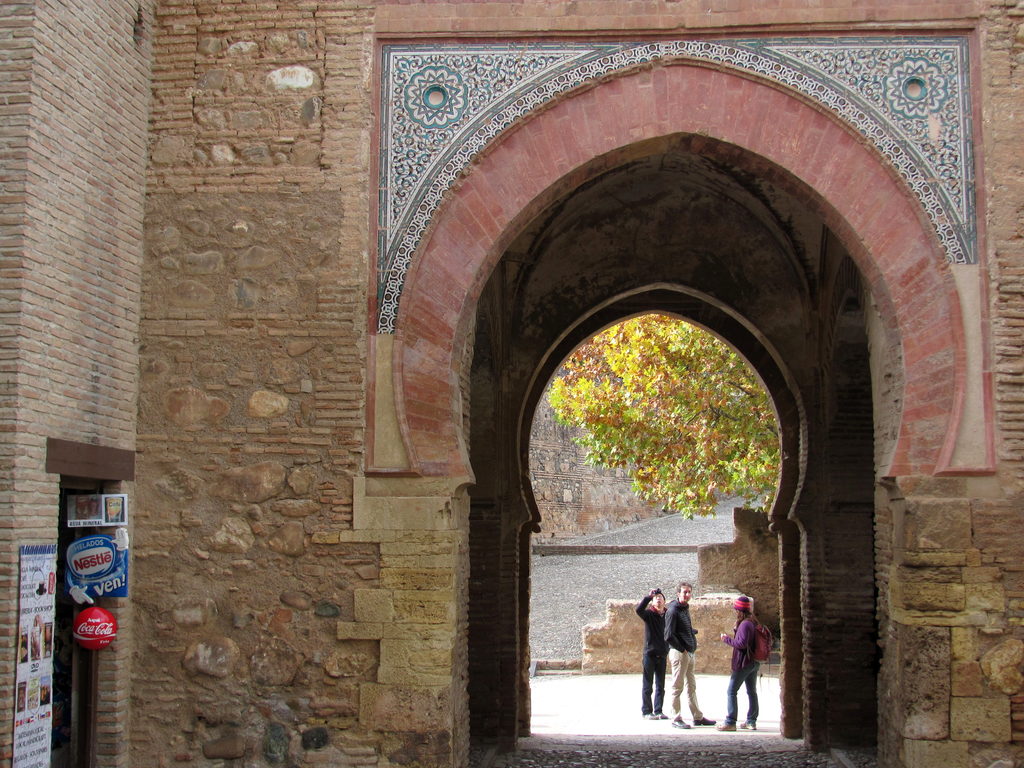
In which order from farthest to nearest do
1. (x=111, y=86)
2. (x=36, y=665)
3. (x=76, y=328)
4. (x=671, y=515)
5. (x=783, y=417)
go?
(x=671, y=515) → (x=783, y=417) → (x=111, y=86) → (x=76, y=328) → (x=36, y=665)

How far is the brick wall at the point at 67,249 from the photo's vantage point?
5.44 meters

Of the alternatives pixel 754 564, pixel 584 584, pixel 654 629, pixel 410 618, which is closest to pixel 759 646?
pixel 654 629

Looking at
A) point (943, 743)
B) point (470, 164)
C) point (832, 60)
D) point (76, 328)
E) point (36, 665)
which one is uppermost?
point (832, 60)

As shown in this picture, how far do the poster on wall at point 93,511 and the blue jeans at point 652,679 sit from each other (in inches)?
255

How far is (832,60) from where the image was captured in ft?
21.5

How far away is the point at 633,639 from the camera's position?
15477 millimetres

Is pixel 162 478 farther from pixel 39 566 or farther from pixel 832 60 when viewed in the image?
pixel 832 60

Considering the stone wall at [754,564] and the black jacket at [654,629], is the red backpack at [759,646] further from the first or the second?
the stone wall at [754,564]

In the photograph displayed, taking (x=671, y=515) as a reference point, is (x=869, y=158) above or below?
above

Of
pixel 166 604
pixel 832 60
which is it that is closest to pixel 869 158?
pixel 832 60

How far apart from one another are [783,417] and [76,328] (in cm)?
624

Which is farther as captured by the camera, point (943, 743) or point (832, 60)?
point (832, 60)

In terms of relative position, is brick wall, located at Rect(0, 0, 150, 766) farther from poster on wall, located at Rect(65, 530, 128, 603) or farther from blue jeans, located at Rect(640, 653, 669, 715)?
blue jeans, located at Rect(640, 653, 669, 715)

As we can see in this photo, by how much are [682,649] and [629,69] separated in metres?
6.14
